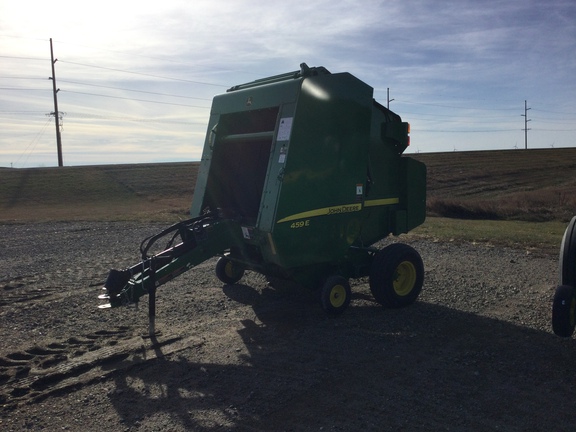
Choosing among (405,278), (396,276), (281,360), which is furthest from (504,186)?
(281,360)

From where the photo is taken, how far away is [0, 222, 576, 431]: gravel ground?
417cm

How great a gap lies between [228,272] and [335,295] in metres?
2.32

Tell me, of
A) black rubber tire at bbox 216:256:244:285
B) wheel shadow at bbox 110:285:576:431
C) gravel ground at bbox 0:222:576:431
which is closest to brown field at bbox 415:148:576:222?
gravel ground at bbox 0:222:576:431

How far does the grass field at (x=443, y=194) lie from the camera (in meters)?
17.8

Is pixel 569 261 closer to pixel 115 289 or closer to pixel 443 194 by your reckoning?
pixel 115 289

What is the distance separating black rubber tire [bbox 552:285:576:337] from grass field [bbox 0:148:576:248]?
772 centimetres

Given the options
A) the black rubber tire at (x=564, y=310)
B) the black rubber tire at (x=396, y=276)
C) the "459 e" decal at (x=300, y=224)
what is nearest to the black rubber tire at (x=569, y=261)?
the black rubber tire at (x=564, y=310)

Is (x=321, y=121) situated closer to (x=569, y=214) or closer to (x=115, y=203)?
(x=569, y=214)

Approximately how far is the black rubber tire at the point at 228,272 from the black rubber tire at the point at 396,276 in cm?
234

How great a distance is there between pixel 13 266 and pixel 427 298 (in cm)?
765

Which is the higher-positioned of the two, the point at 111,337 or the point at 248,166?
the point at 248,166

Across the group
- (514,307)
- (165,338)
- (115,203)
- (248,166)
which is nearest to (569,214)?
(514,307)

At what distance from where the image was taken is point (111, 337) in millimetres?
6020

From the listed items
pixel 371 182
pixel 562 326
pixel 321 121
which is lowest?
pixel 562 326
